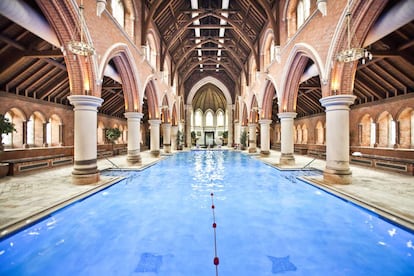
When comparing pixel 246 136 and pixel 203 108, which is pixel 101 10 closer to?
pixel 246 136

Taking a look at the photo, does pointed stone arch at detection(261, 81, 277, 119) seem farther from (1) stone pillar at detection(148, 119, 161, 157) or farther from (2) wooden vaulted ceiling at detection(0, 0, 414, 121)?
(1) stone pillar at detection(148, 119, 161, 157)

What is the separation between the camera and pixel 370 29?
6.98 m

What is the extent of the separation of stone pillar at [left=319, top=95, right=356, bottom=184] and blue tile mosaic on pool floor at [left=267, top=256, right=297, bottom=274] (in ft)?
17.6

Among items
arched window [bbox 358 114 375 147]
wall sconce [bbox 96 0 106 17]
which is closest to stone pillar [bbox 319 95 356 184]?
wall sconce [bbox 96 0 106 17]

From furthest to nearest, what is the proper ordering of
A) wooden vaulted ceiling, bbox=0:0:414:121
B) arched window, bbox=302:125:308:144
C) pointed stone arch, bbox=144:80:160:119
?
1. arched window, bbox=302:125:308:144
2. pointed stone arch, bbox=144:80:160:119
3. wooden vaulted ceiling, bbox=0:0:414:121

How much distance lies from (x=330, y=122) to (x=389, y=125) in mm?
8380

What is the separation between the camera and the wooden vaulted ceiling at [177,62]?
28.6 ft

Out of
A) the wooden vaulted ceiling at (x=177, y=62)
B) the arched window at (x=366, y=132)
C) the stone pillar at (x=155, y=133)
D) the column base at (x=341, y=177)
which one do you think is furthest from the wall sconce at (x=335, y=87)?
the stone pillar at (x=155, y=133)

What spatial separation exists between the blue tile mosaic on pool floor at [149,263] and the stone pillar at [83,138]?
17.6 feet

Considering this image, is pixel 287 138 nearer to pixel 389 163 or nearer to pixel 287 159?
pixel 287 159

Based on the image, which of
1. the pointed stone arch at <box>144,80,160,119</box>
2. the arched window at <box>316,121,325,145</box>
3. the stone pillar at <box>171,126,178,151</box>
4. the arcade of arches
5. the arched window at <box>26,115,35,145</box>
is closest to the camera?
the arcade of arches

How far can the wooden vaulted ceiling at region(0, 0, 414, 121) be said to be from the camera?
8711mm

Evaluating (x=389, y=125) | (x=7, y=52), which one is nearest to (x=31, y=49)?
(x=7, y=52)

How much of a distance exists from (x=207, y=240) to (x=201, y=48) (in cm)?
2231
